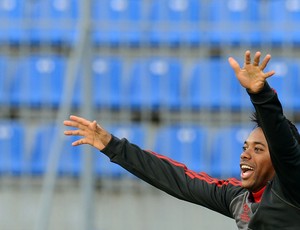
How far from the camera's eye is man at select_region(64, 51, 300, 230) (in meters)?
3.18

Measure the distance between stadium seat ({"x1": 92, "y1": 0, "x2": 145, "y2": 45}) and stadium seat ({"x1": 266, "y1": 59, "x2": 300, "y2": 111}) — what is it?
111cm

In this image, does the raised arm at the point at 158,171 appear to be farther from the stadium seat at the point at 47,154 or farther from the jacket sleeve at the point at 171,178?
the stadium seat at the point at 47,154

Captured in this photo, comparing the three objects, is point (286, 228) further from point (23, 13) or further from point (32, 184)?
point (23, 13)

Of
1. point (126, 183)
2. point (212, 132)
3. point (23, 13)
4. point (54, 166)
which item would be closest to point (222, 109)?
point (212, 132)

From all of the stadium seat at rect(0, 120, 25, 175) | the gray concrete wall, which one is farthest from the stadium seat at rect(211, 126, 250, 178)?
the stadium seat at rect(0, 120, 25, 175)

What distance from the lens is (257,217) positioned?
3414 mm

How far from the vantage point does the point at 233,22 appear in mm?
6828

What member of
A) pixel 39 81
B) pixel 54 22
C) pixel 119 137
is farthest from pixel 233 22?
pixel 39 81

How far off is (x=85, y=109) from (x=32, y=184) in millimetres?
1092

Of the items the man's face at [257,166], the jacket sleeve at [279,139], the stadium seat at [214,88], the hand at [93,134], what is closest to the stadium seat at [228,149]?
the stadium seat at [214,88]

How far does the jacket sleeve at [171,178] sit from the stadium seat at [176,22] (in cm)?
288

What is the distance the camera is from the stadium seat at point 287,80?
6.84 m

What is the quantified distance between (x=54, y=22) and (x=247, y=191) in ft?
12.6

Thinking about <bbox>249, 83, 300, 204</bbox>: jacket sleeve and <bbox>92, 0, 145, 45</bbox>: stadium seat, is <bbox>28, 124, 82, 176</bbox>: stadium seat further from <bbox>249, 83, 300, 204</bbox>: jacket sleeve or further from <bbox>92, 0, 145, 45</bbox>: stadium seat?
<bbox>249, 83, 300, 204</bbox>: jacket sleeve
